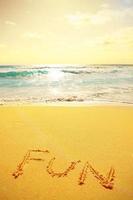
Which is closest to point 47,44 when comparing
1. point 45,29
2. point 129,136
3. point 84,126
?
point 45,29

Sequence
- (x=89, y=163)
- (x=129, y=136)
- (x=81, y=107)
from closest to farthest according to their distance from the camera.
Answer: (x=89, y=163), (x=129, y=136), (x=81, y=107)

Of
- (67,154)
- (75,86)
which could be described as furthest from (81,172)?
(75,86)

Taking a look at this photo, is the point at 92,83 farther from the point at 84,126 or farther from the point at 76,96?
the point at 84,126

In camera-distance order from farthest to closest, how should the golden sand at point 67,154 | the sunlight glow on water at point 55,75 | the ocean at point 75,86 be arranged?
the sunlight glow on water at point 55,75
the ocean at point 75,86
the golden sand at point 67,154

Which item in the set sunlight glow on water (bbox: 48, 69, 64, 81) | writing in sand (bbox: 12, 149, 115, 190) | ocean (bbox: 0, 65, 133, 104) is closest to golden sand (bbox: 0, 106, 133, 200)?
writing in sand (bbox: 12, 149, 115, 190)

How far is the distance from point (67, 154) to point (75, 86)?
196 cm

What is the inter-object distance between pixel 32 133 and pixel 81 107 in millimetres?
850

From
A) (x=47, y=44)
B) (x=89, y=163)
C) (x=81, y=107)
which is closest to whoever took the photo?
(x=89, y=163)

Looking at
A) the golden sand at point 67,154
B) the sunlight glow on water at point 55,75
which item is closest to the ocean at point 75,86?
the sunlight glow on water at point 55,75

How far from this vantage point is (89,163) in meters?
2.81

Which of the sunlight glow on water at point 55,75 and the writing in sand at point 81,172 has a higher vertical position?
the sunlight glow on water at point 55,75

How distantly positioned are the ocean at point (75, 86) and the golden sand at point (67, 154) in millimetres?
455

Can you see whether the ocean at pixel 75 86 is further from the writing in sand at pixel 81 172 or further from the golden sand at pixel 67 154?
the writing in sand at pixel 81 172

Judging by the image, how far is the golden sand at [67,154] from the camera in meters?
2.52
